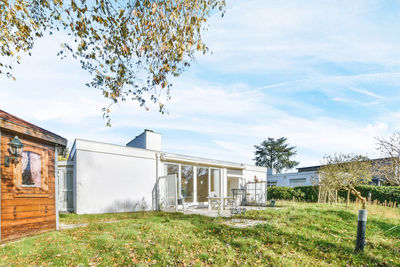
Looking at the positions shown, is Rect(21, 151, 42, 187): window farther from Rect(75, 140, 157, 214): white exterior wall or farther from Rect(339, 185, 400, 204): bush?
Rect(339, 185, 400, 204): bush

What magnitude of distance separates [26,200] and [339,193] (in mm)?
20160

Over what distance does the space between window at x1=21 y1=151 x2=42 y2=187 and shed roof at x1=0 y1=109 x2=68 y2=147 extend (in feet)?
1.78

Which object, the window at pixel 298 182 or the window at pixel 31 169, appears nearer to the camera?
the window at pixel 31 169

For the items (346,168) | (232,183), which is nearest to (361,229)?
(346,168)

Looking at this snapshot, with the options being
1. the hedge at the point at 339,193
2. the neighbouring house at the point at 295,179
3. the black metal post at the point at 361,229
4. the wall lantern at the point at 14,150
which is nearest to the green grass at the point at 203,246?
the black metal post at the point at 361,229

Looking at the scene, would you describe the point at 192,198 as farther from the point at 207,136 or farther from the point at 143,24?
the point at 143,24

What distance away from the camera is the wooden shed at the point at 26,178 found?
6.09 m

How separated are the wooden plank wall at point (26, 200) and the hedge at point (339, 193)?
56.8ft

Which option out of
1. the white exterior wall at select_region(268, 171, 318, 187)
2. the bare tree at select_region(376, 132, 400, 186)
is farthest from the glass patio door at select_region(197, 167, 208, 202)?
the white exterior wall at select_region(268, 171, 318, 187)

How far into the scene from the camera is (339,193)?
1961cm

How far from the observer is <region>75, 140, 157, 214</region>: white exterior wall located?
37.7ft

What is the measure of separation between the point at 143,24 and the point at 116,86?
1676 mm

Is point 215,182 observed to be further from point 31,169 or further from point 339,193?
point 31,169

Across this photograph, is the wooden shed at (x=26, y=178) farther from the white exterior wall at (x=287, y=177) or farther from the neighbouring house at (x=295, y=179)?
the white exterior wall at (x=287, y=177)
